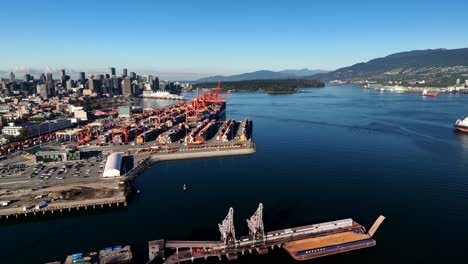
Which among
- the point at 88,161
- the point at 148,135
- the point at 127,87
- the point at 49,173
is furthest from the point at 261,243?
the point at 127,87

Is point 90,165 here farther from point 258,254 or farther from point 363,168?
point 363,168

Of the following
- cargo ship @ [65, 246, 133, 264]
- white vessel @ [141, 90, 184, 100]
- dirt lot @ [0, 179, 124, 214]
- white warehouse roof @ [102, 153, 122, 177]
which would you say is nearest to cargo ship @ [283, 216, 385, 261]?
cargo ship @ [65, 246, 133, 264]

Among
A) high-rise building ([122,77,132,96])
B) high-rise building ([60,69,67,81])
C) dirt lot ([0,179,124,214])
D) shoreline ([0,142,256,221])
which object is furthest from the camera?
high-rise building ([60,69,67,81])

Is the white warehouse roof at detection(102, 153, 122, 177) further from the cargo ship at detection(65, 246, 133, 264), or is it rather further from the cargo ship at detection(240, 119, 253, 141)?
the cargo ship at detection(240, 119, 253, 141)

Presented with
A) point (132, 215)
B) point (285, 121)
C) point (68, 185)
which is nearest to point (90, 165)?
point (68, 185)

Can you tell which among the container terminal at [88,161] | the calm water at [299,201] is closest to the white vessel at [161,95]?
the container terminal at [88,161]

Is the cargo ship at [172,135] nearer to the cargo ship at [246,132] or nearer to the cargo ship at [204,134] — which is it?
the cargo ship at [204,134]

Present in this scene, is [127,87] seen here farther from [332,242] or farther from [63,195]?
[332,242]
